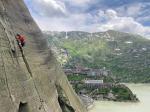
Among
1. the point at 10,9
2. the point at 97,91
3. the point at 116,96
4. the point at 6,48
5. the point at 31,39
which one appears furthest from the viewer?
the point at 97,91

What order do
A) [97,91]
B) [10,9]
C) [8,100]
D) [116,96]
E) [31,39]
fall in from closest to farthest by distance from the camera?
Result: 1. [8,100]
2. [10,9]
3. [31,39]
4. [116,96]
5. [97,91]

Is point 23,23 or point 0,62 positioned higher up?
point 23,23

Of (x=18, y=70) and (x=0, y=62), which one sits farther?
(x=18, y=70)

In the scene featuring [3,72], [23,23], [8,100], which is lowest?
[8,100]

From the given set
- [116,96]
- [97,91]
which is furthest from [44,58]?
[97,91]

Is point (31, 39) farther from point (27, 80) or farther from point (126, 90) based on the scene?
point (126, 90)

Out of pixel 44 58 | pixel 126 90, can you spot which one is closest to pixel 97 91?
pixel 126 90
